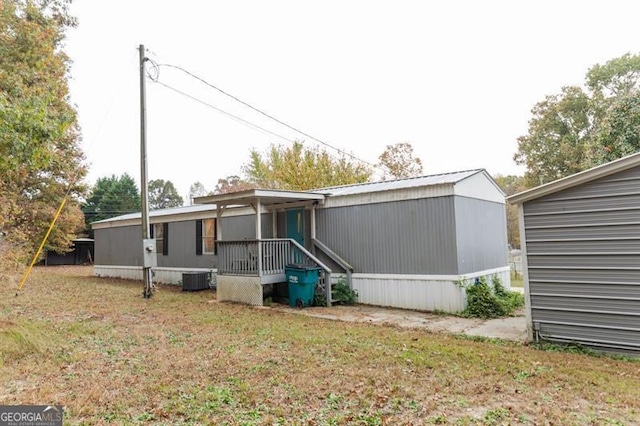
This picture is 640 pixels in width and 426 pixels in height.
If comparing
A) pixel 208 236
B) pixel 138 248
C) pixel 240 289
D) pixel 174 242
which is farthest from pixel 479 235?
pixel 138 248

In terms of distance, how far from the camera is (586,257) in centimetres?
533

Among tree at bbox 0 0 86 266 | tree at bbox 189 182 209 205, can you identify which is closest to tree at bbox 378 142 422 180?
tree at bbox 0 0 86 266

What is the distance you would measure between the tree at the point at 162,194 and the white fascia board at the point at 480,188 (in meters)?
50.6

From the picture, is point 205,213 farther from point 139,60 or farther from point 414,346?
point 414,346

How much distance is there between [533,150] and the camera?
76.8 feet

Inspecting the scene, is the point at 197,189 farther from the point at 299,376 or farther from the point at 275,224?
the point at 299,376

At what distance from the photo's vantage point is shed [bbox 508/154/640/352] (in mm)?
5023

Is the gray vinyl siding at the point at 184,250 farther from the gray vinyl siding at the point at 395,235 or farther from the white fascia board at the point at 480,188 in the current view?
the white fascia board at the point at 480,188

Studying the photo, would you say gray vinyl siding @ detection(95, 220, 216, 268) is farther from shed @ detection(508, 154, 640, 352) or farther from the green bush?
shed @ detection(508, 154, 640, 352)

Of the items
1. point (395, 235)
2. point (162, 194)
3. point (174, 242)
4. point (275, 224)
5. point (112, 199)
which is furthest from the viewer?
point (162, 194)

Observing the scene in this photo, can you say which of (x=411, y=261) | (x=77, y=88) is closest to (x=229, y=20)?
(x=77, y=88)

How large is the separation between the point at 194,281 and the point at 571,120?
22.3m

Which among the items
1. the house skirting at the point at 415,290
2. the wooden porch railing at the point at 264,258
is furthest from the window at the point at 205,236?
the house skirting at the point at 415,290

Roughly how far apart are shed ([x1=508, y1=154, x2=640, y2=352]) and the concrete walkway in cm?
75
